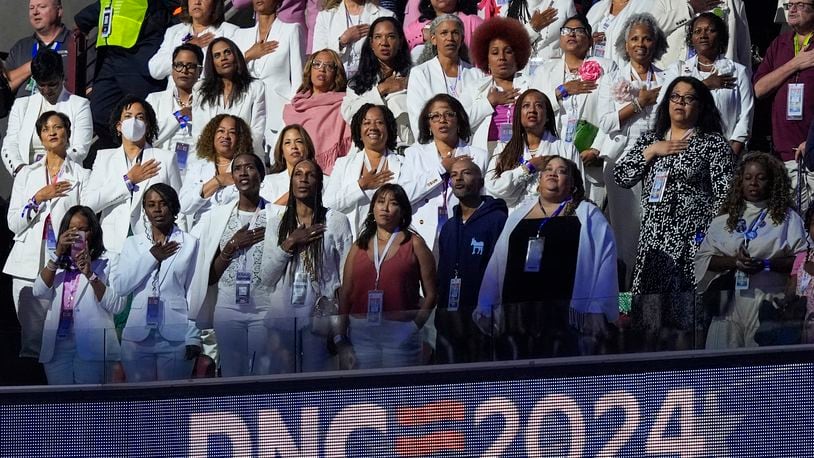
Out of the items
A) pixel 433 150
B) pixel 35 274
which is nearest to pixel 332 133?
pixel 433 150

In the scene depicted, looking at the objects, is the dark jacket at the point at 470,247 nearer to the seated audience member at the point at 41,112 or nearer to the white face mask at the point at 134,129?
the white face mask at the point at 134,129

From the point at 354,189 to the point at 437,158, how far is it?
0.58m

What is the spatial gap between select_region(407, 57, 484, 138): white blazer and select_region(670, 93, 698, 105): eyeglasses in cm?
178

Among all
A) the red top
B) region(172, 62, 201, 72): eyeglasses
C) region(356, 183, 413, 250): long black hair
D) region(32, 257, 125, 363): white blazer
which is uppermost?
region(172, 62, 201, 72): eyeglasses

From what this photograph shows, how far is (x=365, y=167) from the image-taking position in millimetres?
10352

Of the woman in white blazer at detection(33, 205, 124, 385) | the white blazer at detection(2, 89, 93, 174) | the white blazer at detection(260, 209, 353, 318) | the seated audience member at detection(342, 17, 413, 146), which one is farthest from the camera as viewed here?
the white blazer at detection(2, 89, 93, 174)

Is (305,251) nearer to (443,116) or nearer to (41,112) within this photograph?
(443,116)

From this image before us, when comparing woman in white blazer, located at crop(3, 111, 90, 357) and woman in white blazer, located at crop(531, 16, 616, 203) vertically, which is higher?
woman in white blazer, located at crop(531, 16, 616, 203)

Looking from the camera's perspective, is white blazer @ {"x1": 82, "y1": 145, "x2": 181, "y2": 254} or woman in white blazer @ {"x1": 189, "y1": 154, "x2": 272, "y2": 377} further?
white blazer @ {"x1": 82, "y1": 145, "x2": 181, "y2": 254}

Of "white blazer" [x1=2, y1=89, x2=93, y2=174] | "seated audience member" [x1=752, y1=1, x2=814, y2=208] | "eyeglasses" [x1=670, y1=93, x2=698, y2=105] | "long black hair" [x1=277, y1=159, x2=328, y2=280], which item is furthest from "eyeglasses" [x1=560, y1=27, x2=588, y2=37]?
"white blazer" [x1=2, y1=89, x2=93, y2=174]

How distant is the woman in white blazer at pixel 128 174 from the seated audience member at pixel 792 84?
12.4 feet

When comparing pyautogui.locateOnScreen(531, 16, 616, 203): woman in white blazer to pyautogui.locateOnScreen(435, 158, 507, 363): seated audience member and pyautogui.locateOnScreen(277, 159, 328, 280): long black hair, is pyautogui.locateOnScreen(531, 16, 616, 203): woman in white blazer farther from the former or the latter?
pyautogui.locateOnScreen(277, 159, 328, 280): long black hair

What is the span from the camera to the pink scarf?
429 inches

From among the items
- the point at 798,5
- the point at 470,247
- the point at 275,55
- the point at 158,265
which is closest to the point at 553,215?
the point at 470,247
